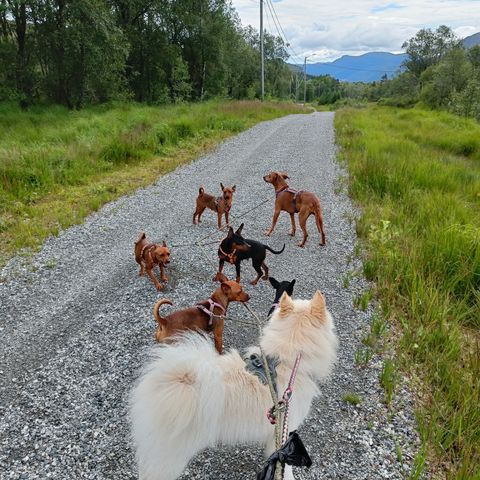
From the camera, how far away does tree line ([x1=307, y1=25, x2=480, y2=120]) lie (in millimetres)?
33344

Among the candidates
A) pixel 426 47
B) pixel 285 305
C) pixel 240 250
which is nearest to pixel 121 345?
pixel 240 250

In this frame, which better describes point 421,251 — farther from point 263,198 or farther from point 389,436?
point 263,198

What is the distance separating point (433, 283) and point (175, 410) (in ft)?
12.8

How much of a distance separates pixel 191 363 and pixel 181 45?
36.2 m

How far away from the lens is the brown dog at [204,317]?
348cm

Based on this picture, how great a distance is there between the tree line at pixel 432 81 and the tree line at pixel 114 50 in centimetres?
2254

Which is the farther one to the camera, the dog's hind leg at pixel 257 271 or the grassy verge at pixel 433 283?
the dog's hind leg at pixel 257 271

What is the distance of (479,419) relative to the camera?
2783 mm

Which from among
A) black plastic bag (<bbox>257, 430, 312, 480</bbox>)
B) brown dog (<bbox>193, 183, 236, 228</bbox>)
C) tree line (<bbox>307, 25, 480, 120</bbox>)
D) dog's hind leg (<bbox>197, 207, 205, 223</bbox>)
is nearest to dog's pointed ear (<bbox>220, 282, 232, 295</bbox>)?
black plastic bag (<bbox>257, 430, 312, 480</bbox>)

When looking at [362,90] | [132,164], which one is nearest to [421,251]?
[132,164]

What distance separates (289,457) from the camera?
6.63 ft

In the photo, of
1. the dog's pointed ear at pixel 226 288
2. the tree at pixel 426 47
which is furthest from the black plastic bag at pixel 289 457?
the tree at pixel 426 47

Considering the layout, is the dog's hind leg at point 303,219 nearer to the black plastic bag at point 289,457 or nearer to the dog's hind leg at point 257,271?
the dog's hind leg at point 257,271

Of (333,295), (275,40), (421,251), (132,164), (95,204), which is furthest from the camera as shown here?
(275,40)
